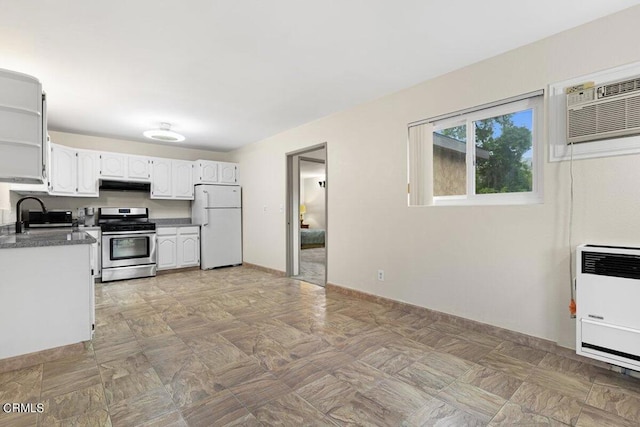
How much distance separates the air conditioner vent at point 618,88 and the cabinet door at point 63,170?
6.42 meters

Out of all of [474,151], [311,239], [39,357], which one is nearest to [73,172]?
[39,357]

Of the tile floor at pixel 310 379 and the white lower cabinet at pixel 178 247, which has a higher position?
the white lower cabinet at pixel 178 247

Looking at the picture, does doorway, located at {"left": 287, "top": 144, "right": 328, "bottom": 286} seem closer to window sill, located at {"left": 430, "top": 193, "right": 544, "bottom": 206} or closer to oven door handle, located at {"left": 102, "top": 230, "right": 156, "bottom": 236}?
window sill, located at {"left": 430, "top": 193, "right": 544, "bottom": 206}

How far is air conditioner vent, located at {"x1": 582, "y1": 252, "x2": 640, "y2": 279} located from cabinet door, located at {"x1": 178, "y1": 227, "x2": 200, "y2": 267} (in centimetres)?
565

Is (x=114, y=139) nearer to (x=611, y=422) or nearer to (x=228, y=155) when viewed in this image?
(x=228, y=155)

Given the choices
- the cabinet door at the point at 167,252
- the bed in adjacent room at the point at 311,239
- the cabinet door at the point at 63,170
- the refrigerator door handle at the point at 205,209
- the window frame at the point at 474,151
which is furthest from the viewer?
the bed in adjacent room at the point at 311,239

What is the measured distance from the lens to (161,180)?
5.68 metres

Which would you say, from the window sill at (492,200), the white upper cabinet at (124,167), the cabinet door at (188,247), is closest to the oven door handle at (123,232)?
the cabinet door at (188,247)

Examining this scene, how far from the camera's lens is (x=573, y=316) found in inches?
86.9

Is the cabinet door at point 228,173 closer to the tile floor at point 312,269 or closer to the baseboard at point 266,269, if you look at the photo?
the baseboard at point 266,269

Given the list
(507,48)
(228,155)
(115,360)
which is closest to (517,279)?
(507,48)

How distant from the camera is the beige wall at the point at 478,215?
2.13 metres

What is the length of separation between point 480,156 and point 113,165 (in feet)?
18.1

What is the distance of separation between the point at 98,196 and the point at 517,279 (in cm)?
606
